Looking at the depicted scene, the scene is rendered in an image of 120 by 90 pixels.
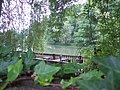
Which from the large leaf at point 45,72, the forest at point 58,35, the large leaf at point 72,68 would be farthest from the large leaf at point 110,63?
the large leaf at point 72,68

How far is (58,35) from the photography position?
365cm

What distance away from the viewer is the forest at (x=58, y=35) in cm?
65

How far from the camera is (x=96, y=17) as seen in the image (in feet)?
9.43

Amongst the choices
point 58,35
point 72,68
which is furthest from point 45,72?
point 58,35

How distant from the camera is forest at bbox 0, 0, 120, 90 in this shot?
65 cm

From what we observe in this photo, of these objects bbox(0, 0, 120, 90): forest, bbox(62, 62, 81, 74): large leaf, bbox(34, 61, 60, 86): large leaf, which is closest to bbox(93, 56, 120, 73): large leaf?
bbox(0, 0, 120, 90): forest

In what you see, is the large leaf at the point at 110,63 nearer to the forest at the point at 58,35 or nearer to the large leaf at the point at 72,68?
the forest at the point at 58,35

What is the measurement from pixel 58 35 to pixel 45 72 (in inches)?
110

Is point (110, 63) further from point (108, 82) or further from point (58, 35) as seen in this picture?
point (58, 35)

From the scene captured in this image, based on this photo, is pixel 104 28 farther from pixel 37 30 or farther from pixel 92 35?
pixel 37 30

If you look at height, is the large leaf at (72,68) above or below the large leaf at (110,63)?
below

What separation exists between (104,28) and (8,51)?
145cm

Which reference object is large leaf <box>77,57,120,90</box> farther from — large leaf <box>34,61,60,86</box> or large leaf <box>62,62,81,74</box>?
large leaf <box>62,62,81,74</box>

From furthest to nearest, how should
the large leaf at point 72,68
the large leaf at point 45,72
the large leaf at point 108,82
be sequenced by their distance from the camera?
the large leaf at point 72,68
the large leaf at point 45,72
the large leaf at point 108,82
